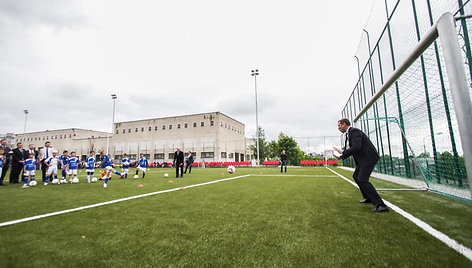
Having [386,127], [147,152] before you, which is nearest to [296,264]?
[386,127]

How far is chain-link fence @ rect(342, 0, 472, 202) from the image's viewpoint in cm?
487

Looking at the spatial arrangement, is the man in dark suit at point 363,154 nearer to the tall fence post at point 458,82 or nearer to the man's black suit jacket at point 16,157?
the tall fence post at point 458,82

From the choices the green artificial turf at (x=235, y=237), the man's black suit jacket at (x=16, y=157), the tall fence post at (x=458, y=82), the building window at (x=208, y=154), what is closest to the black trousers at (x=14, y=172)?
the man's black suit jacket at (x=16, y=157)

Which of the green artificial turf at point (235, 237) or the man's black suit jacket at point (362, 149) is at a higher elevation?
the man's black suit jacket at point (362, 149)

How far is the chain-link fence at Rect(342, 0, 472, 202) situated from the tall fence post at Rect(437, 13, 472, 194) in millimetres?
464

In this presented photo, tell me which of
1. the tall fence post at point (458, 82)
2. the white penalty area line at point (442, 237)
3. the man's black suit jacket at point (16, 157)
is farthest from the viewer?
the man's black suit jacket at point (16, 157)

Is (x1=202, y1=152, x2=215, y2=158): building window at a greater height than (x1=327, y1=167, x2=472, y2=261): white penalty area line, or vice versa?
(x1=202, y1=152, x2=215, y2=158): building window

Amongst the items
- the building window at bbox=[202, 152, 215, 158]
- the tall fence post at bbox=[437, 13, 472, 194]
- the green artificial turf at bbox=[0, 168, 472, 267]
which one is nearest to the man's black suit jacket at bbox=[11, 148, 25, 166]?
the green artificial turf at bbox=[0, 168, 472, 267]

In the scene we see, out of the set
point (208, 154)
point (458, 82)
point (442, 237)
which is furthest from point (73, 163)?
point (208, 154)

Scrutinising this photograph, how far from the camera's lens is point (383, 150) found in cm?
1083

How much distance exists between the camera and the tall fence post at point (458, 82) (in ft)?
7.43

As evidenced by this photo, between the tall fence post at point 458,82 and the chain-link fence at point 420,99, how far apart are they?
46 centimetres

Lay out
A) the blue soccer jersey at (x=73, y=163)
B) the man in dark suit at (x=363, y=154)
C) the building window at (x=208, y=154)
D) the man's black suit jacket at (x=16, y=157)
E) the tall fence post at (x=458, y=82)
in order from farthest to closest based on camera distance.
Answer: the building window at (x=208, y=154), the man's black suit jacket at (x=16, y=157), the blue soccer jersey at (x=73, y=163), the man in dark suit at (x=363, y=154), the tall fence post at (x=458, y=82)

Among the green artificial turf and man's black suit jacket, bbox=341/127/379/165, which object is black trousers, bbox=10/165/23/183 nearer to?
the green artificial turf
